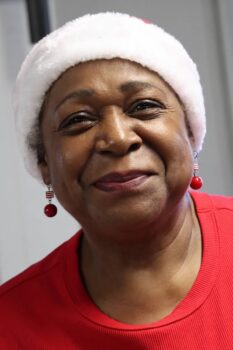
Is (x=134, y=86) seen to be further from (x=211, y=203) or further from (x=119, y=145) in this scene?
(x=211, y=203)

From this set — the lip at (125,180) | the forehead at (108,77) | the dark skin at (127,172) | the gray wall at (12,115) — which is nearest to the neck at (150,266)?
the dark skin at (127,172)

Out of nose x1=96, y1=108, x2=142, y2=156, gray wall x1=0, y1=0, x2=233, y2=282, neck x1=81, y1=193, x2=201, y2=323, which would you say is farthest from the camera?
gray wall x1=0, y1=0, x2=233, y2=282

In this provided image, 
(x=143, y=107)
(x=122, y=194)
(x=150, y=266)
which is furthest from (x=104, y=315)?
(x=143, y=107)

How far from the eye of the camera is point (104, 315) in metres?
0.87

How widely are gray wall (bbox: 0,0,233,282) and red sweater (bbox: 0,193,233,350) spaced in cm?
41

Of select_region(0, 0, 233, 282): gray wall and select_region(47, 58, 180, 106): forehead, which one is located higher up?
select_region(47, 58, 180, 106): forehead

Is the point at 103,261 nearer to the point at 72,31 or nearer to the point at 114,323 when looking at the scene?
the point at 114,323

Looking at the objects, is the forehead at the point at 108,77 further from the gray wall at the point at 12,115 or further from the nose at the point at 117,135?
the gray wall at the point at 12,115

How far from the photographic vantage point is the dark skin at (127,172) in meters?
0.77

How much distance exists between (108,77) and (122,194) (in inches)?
7.1

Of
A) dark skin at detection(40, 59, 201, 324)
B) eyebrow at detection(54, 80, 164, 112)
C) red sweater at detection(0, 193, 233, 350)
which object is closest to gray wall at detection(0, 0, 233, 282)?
red sweater at detection(0, 193, 233, 350)

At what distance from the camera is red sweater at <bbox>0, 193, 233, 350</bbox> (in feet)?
2.66

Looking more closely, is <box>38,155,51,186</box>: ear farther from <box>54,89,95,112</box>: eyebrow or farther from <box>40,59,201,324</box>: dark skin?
<box>54,89,95,112</box>: eyebrow

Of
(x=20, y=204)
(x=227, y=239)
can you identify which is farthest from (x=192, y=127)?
(x=20, y=204)
